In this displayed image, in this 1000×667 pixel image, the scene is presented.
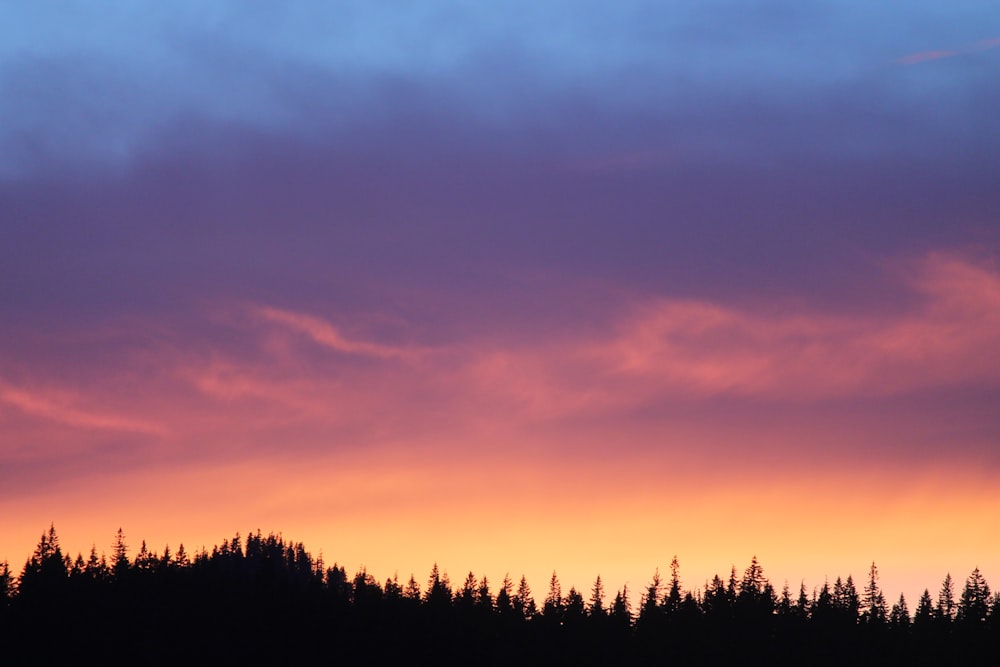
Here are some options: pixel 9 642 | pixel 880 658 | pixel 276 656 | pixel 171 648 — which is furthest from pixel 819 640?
pixel 9 642

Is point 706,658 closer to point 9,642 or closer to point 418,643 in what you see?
point 418,643

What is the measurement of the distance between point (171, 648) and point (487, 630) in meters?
51.7

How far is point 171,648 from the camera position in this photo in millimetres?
194250

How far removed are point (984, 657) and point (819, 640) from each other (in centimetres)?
2474

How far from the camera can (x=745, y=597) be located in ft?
652

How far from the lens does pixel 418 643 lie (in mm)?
195000

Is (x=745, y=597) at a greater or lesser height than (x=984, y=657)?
greater

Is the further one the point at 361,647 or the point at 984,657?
the point at 361,647

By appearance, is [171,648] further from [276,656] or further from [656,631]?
[656,631]

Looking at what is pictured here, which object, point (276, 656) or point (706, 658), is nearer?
point (706, 658)

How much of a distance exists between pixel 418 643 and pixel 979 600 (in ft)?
298

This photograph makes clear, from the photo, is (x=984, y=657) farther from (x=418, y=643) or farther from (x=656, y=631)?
(x=418, y=643)

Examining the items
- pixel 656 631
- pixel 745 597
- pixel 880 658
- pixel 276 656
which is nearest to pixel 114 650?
pixel 276 656

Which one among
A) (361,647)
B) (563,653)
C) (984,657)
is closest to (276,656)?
(361,647)
